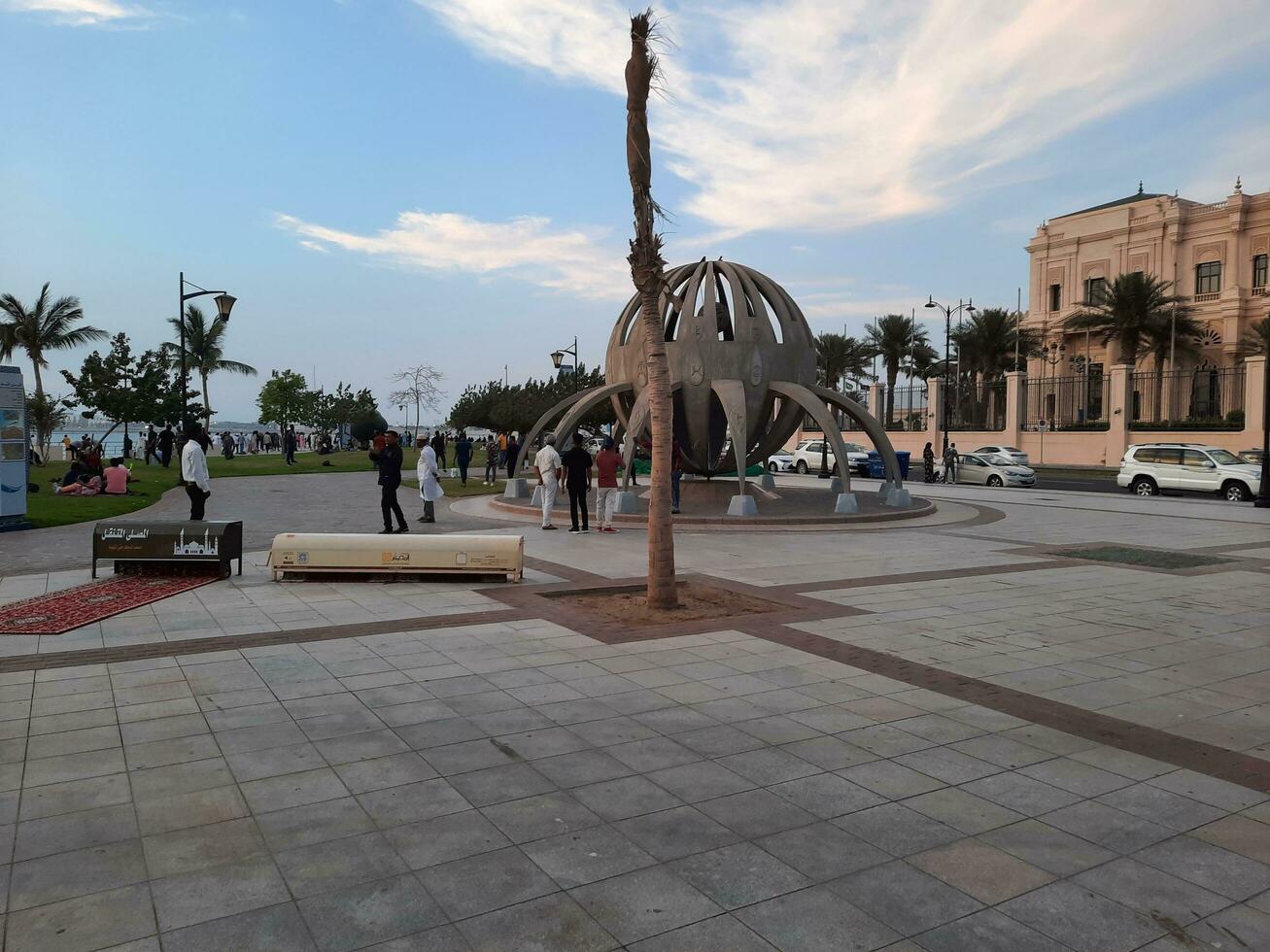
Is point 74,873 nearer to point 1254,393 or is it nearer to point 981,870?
point 981,870

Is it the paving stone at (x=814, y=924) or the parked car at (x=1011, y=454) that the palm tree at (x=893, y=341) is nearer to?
the parked car at (x=1011, y=454)

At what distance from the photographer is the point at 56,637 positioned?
24.5ft

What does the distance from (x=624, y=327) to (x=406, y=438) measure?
6094 centimetres

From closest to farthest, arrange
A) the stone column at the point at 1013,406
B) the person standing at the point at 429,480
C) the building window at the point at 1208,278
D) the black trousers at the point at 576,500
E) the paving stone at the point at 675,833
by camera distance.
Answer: the paving stone at the point at 675,833, the black trousers at the point at 576,500, the person standing at the point at 429,480, the stone column at the point at 1013,406, the building window at the point at 1208,278

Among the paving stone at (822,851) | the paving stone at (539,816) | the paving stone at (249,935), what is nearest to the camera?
the paving stone at (249,935)

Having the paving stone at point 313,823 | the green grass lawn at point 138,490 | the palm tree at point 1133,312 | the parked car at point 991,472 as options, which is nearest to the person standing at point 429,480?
the green grass lawn at point 138,490

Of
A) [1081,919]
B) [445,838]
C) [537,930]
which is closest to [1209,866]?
[1081,919]

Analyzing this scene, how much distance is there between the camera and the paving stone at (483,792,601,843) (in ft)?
13.1

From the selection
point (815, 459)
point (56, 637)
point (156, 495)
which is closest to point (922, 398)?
point (815, 459)

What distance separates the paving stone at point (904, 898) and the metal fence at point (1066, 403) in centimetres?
4410

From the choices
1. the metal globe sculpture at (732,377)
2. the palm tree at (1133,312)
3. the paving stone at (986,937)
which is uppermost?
the palm tree at (1133,312)

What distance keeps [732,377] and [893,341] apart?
1575 inches

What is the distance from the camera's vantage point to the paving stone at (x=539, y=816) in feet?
13.1

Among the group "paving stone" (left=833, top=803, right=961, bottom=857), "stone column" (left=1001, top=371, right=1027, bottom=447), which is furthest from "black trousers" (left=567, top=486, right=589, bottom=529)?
"stone column" (left=1001, top=371, right=1027, bottom=447)
